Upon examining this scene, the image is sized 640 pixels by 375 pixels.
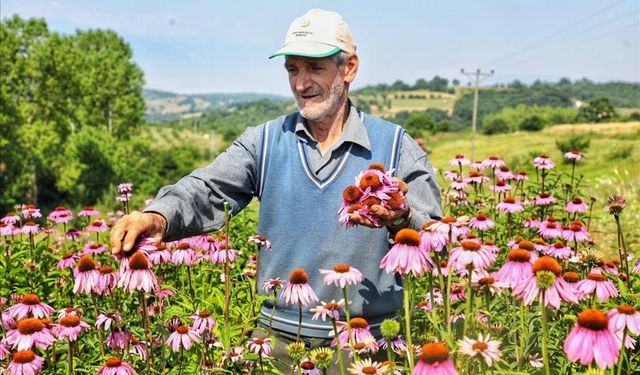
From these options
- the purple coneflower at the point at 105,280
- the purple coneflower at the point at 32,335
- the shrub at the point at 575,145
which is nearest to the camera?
the purple coneflower at the point at 32,335

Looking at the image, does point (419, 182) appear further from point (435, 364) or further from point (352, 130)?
point (435, 364)

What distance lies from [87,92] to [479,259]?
3598 cm

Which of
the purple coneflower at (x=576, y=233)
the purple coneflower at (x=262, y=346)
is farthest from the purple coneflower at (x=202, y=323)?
the purple coneflower at (x=576, y=233)

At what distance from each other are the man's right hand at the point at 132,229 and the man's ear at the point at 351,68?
1064 millimetres

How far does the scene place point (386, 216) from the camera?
5.06 feet

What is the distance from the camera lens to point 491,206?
418 cm

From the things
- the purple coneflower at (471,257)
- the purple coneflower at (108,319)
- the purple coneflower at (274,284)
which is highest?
the purple coneflower at (471,257)

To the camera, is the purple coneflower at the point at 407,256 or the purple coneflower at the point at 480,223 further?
the purple coneflower at the point at 480,223

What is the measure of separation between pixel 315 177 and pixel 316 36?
57cm

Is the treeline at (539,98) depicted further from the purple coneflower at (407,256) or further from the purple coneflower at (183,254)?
the purple coneflower at (407,256)

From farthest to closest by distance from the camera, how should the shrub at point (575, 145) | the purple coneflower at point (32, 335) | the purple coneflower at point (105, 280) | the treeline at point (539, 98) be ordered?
the treeline at point (539, 98) → the shrub at point (575, 145) → the purple coneflower at point (105, 280) → the purple coneflower at point (32, 335)

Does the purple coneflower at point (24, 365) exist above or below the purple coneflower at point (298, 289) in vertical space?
below

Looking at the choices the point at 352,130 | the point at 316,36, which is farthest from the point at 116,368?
the point at 316,36

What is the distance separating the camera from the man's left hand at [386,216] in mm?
1503
